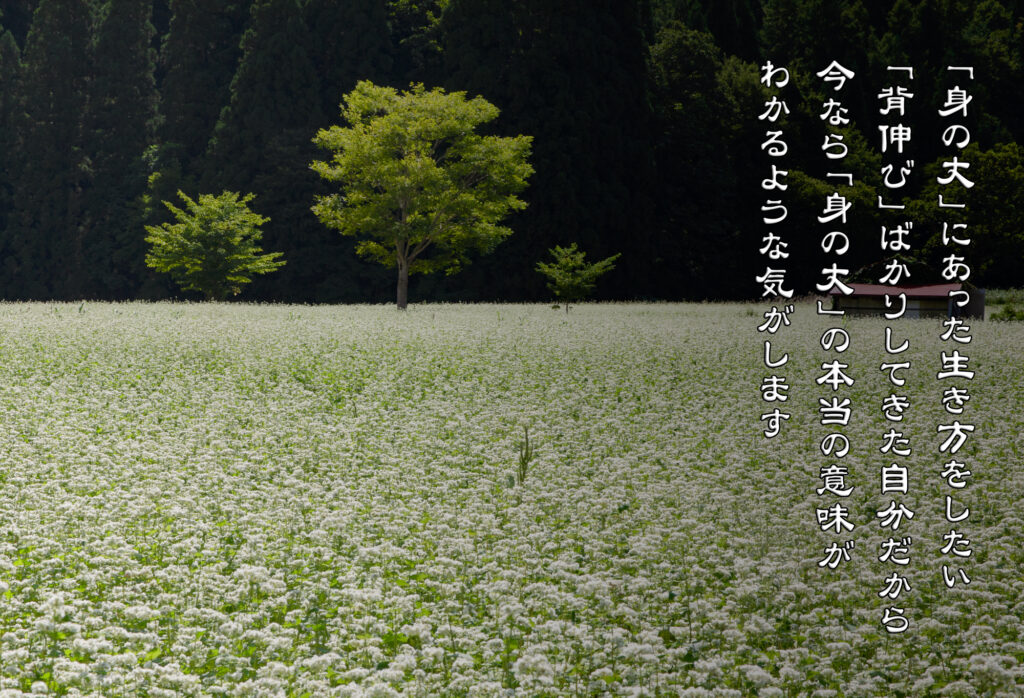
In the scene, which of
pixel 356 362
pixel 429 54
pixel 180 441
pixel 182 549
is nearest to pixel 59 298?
pixel 429 54

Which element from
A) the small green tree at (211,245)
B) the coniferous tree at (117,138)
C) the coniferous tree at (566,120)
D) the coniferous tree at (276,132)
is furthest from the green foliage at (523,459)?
the coniferous tree at (117,138)

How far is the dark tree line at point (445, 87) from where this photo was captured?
175 ft

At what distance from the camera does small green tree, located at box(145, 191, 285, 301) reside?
45.8m

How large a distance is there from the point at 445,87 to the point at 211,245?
53.0 feet

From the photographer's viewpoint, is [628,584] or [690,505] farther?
[690,505]

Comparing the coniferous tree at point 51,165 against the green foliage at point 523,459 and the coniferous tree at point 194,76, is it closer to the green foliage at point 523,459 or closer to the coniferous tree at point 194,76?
the coniferous tree at point 194,76

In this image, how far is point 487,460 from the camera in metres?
12.2

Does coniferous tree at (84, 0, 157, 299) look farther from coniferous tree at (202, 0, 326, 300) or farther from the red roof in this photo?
the red roof

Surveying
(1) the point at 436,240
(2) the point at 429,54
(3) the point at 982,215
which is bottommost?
(1) the point at 436,240

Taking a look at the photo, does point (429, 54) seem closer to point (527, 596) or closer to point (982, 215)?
point (982, 215)

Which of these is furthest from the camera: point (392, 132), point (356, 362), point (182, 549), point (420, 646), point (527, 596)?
point (392, 132)

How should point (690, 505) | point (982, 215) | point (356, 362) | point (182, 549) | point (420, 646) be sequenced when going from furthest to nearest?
point (982, 215) < point (356, 362) < point (690, 505) < point (182, 549) < point (420, 646)

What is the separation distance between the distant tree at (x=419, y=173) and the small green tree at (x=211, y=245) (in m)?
5.24

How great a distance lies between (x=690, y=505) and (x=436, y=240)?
3334cm
